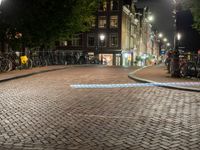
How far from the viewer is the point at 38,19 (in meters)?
34.2

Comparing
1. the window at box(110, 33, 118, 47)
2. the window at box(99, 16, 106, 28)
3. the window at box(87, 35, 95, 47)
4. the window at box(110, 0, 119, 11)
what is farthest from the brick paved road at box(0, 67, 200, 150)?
the window at box(110, 0, 119, 11)

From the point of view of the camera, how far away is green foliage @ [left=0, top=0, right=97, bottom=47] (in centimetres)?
3184

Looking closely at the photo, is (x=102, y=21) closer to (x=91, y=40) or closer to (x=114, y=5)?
(x=114, y=5)

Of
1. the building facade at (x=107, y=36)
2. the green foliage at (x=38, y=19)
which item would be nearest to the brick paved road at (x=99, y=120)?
the green foliage at (x=38, y=19)

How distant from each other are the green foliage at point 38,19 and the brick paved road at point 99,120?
1955cm

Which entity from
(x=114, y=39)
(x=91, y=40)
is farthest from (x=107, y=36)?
(x=91, y=40)

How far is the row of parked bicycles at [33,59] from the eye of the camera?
77.9 ft

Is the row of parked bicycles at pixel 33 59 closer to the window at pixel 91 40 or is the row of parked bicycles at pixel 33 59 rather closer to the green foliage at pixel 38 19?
the green foliage at pixel 38 19

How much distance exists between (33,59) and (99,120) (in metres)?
22.1

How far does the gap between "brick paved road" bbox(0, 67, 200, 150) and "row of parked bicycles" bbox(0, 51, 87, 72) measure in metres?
10.6

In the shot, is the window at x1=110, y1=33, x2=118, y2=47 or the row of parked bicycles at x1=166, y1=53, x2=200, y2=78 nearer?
the row of parked bicycles at x1=166, y1=53, x2=200, y2=78

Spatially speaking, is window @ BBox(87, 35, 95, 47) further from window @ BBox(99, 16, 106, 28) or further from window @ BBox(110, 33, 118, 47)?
window @ BBox(110, 33, 118, 47)

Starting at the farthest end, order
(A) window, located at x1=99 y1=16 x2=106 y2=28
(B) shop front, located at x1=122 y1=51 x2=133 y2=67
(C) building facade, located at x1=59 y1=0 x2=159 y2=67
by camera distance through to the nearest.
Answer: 1. (B) shop front, located at x1=122 y1=51 x2=133 y2=67
2. (A) window, located at x1=99 y1=16 x2=106 y2=28
3. (C) building facade, located at x1=59 y1=0 x2=159 y2=67

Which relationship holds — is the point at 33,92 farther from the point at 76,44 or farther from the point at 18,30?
the point at 76,44
